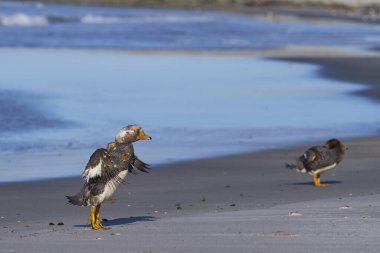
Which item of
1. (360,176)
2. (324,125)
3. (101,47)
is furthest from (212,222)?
(101,47)

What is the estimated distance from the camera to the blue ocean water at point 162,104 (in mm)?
15312

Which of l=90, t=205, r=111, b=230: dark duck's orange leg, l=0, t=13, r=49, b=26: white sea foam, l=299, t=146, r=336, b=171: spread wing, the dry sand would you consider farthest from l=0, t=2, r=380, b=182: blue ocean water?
l=0, t=13, r=49, b=26: white sea foam

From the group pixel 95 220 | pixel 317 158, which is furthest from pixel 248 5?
pixel 95 220

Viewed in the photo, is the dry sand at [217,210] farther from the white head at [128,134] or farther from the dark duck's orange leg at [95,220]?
the white head at [128,134]

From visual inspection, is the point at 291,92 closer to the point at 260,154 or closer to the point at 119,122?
the point at 119,122

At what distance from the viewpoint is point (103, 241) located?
7.50m

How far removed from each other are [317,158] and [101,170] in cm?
398

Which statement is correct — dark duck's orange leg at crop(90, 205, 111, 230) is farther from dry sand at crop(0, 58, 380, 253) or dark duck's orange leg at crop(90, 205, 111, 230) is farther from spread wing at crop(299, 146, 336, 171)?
spread wing at crop(299, 146, 336, 171)

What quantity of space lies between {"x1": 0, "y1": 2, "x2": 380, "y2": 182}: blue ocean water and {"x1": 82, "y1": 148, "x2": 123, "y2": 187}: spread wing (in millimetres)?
3957

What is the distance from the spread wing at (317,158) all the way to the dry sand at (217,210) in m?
0.23

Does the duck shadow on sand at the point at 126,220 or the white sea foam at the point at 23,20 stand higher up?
the white sea foam at the point at 23,20

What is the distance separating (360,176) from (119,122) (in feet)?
21.7

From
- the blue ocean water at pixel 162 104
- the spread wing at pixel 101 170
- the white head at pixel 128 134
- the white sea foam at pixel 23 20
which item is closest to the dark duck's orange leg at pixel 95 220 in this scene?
the spread wing at pixel 101 170

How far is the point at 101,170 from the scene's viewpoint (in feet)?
27.2
